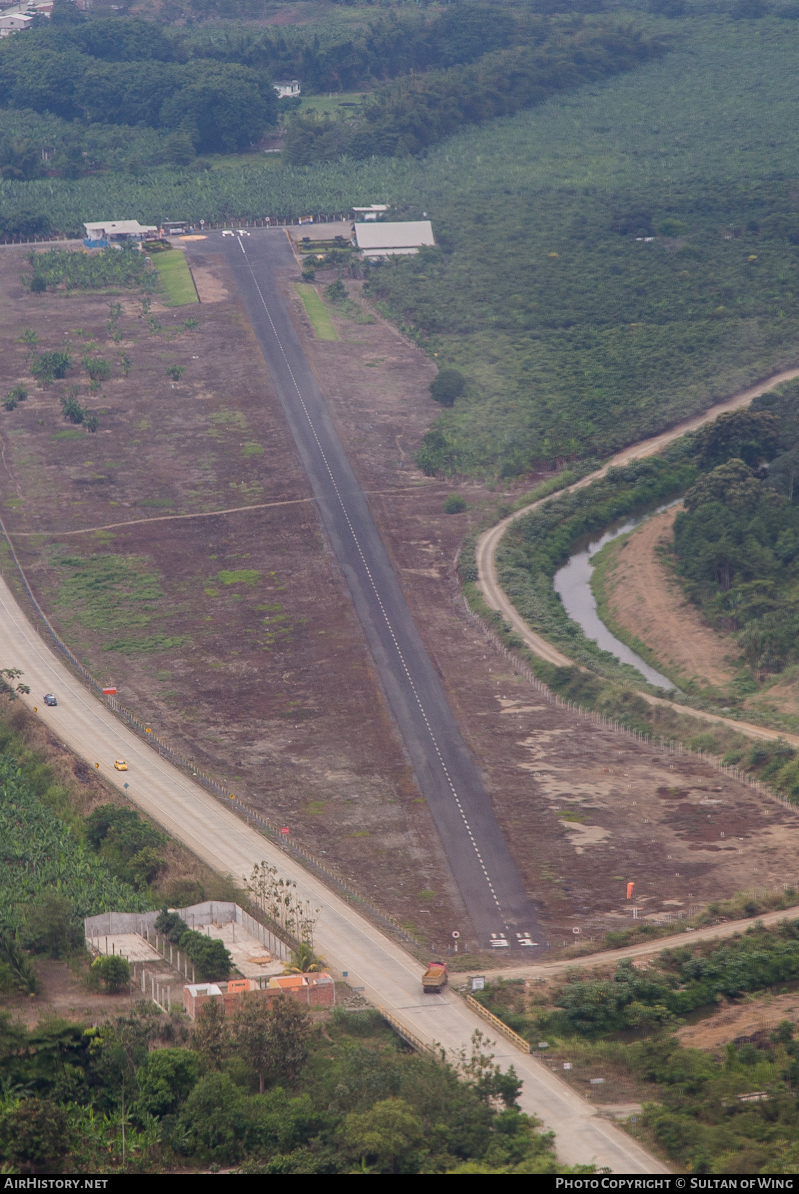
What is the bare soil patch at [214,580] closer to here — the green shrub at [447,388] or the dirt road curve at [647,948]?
the dirt road curve at [647,948]

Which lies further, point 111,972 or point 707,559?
point 707,559

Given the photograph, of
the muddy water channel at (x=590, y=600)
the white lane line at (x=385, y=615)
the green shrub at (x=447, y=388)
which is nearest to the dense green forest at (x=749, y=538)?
Answer: the muddy water channel at (x=590, y=600)

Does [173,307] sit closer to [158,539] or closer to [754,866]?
[158,539]

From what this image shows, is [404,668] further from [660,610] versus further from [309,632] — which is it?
[660,610]

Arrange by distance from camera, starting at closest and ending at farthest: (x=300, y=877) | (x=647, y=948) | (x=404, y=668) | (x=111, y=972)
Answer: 1. (x=111, y=972)
2. (x=647, y=948)
3. (x=300, y=877)
4. (x=404, y=668)

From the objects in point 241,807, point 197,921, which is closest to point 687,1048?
point 197,921

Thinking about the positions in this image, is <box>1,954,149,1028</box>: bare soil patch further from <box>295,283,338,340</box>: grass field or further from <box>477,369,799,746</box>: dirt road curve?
<box>295,283,338,340</box>: grass field
